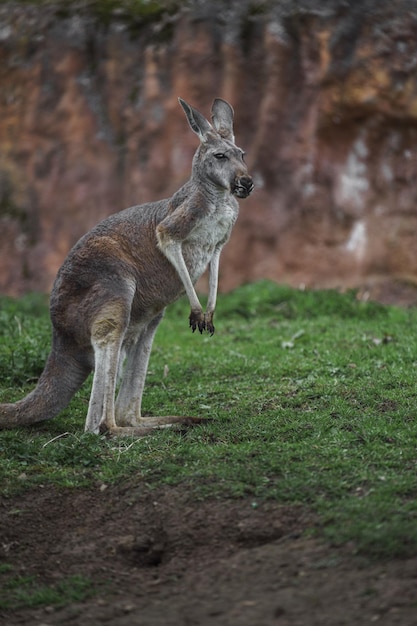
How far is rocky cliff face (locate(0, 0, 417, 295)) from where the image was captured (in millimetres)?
10180

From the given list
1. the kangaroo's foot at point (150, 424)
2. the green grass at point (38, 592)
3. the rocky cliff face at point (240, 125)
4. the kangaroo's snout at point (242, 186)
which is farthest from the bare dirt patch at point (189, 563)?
the rocky cliff face at point (240, 125)

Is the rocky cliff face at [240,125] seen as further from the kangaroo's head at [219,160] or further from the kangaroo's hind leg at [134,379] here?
the kangaroo's hind leg at [134,379]

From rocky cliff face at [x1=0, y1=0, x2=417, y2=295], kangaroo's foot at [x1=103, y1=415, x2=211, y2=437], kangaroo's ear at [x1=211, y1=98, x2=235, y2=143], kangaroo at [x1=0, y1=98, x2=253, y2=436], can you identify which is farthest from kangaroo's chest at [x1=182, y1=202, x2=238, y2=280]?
rocky cliff face at [x1=0, y1=0, x2=417, y2=295]

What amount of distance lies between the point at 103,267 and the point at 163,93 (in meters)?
5.56

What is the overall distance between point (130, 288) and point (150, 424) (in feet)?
2.77

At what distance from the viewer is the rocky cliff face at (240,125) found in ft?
33.4

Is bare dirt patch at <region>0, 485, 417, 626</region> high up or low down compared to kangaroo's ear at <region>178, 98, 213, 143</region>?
down

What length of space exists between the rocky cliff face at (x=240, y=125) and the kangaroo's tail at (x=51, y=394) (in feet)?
16.5

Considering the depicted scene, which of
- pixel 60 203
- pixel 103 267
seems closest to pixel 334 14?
pixel 60 203

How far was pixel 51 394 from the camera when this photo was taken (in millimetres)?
5426

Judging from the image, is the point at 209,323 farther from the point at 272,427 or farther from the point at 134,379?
the point at 272,427

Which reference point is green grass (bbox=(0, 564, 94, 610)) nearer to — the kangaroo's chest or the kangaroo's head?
the kangaroo's chest

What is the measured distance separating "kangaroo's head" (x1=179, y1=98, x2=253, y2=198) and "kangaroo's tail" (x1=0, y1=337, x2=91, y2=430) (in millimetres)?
1366

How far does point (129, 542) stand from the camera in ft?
13.3
